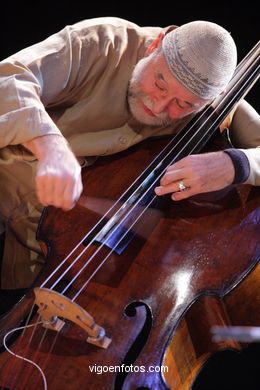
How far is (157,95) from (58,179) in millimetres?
634

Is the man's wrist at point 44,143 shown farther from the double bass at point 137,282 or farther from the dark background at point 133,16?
the dark background at point 133,16

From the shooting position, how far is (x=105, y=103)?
4.83ft

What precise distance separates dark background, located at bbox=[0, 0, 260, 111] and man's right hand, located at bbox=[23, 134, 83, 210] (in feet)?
4.57

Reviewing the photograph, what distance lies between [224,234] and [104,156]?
20.9 inches

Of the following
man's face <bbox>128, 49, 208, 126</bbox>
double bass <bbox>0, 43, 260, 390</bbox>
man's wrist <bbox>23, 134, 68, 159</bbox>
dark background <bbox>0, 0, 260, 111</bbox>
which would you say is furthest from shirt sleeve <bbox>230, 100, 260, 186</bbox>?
man's wrist <bbox>23, 134, 68, 159</bbox>

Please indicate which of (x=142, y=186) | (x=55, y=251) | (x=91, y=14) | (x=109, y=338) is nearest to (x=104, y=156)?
(x=142, y=186)

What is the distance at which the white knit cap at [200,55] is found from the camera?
1.30 metres

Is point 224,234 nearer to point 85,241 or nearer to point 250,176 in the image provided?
point 250,176

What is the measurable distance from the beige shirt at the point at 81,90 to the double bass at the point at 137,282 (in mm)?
109

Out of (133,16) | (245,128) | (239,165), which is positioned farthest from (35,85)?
(133,16)

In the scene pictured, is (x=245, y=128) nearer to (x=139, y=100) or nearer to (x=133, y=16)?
(x=139, y=100)

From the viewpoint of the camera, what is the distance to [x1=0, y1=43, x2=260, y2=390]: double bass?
2.83ft

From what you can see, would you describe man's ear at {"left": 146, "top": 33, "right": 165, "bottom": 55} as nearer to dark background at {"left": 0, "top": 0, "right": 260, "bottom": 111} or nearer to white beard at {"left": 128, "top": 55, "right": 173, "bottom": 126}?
white beard at {"left": 128, "top": 55, "right": 173, "bottom": 126}

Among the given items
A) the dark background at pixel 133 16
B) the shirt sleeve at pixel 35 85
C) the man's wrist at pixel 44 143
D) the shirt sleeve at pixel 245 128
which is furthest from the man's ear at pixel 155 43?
the dark background at pixel 133 16
